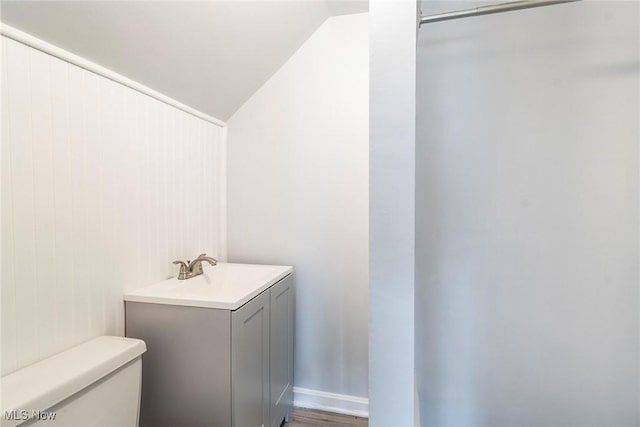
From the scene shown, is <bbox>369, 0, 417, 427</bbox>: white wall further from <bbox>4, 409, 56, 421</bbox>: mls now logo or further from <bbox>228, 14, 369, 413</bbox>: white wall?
<bbox>228, 14, 369, 413</bbox>: white wall

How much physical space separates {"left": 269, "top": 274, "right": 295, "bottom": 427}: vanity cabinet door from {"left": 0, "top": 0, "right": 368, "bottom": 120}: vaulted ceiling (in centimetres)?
115

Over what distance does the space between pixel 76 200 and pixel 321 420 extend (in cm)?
173

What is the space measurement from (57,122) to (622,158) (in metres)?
2.33

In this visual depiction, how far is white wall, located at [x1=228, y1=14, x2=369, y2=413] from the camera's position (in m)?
1.88

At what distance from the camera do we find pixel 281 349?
5.64 feet

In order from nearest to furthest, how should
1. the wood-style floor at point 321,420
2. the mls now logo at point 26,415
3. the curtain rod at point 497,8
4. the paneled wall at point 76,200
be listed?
the mls now logo at point 26,415, the paneled wall at point 76,200, the curtain rod at point 497,8, the wood-style floor at point 321,420

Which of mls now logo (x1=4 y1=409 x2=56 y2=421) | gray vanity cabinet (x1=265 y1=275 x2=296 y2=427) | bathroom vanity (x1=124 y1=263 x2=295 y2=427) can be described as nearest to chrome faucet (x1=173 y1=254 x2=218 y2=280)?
bathroom vanity (x1=124 y1=263 x2=295 y2=427)

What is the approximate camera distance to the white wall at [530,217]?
55.9 inches

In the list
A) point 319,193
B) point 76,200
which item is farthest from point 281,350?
point 76,200

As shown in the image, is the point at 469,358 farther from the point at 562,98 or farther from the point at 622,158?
the point at 562,98

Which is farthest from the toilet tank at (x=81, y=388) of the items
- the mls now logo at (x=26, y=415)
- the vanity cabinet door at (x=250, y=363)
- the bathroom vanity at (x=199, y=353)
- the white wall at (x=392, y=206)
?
the white wall at (x=392, y=206)

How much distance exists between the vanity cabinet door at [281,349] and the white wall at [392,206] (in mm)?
889

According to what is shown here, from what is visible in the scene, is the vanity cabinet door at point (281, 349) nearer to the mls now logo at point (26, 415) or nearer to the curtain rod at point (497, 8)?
the mls now logo at point (26, 415)

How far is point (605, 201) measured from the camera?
142cm
